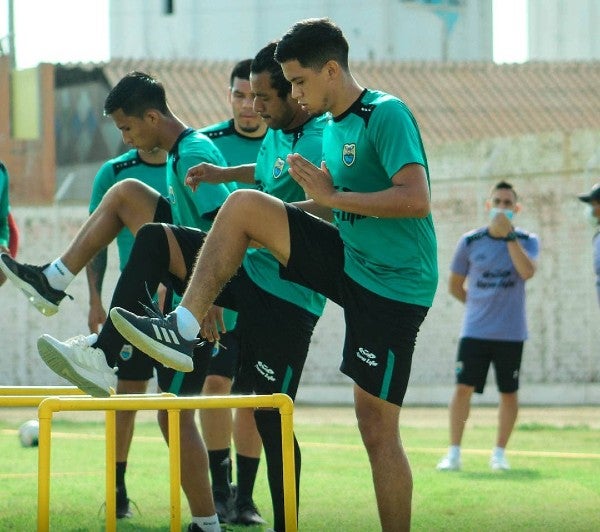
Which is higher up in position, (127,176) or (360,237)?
(127,176)

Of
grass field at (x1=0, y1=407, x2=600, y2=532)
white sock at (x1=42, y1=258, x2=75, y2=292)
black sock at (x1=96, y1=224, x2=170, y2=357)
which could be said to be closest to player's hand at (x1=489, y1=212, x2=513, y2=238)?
grass field at (x1=0, y1=407, x2=600, y2=532)

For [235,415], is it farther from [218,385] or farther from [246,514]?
[246,514]

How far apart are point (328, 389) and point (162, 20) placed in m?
25.1

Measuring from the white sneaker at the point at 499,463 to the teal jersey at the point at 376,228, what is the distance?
476 centimetres

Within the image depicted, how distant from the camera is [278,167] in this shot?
656 cm

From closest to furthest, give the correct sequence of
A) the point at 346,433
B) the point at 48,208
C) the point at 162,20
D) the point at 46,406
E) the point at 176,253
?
the point at 46,406
the point at 176,253
the point at 346,433
the point at 48,208
the point at 162,20

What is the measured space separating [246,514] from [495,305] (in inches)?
168

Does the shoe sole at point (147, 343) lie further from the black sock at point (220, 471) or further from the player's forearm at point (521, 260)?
the player's forearm at point (521, 260)

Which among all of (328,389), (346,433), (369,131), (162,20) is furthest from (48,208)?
(162,20)

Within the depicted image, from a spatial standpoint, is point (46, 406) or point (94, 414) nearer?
point (46, 406)

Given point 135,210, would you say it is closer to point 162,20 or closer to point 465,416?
point 465,416

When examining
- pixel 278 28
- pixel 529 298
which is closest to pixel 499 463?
pixel 529 298

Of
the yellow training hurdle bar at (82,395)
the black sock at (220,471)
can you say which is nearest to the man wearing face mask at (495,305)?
the black sock at (220,471)

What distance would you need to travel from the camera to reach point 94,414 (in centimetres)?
1755
